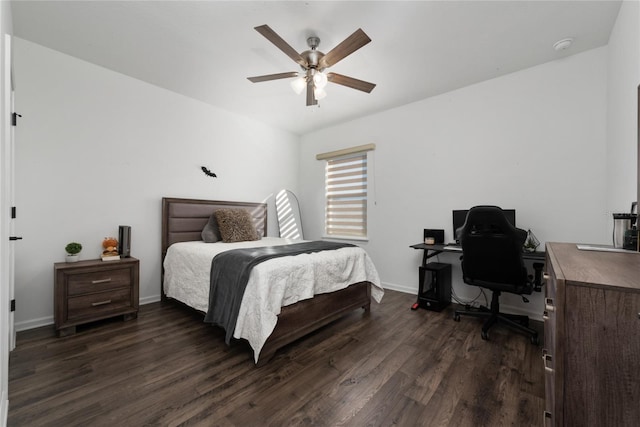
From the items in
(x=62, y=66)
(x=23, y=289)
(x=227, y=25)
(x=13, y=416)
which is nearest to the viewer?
(x=13, y=416)

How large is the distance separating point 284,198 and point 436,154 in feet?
8.55

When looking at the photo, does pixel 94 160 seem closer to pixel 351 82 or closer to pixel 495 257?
pixel 351 82

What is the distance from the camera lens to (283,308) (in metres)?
2.04

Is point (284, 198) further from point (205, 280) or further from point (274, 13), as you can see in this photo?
point (274, 13)

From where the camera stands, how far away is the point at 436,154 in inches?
136

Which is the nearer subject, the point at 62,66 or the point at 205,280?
the point at 205,280

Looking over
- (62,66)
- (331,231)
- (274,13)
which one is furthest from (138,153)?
(331,231)

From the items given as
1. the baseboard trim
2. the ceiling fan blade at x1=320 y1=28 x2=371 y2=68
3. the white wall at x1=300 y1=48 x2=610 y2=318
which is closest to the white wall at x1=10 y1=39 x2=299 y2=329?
the baseboard trim

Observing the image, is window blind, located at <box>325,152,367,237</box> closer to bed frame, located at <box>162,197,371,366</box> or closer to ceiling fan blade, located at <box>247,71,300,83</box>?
bed frame, located at <box>162,197,371,366</box>

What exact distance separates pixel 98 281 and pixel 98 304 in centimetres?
21

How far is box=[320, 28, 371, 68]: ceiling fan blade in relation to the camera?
6.02ft

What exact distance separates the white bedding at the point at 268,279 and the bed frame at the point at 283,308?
0.31 feet

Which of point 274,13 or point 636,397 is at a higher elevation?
point 274,13

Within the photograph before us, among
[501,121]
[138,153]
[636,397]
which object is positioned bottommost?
[636,397]
